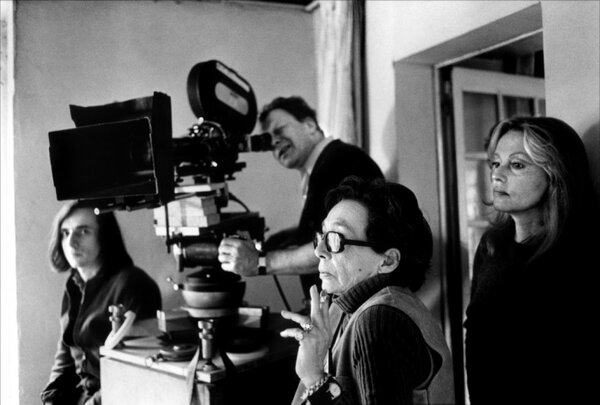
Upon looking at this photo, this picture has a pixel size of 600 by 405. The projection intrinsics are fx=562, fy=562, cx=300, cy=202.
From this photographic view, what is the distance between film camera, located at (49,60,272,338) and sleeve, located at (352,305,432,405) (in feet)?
2.10

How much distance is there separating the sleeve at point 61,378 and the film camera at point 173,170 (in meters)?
0.63

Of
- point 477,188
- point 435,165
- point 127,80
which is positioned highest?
point 127,80

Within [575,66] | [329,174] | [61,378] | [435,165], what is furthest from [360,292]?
[435,165]

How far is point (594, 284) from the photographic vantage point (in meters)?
1.41

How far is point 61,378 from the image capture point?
76.7 inches

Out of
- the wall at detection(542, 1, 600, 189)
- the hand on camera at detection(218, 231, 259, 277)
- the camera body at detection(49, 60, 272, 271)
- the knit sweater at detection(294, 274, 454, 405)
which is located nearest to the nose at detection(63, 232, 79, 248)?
the camera body at detection(49, 60, 272, 271)

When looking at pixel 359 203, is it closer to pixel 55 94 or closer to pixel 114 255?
pixel 114 255

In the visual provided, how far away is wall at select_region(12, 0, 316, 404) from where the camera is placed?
6.68 feet

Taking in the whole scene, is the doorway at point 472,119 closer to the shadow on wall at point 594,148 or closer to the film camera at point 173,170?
the shadow on wall at point 594,148

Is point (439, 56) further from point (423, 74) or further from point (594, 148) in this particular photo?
point (594, 148)

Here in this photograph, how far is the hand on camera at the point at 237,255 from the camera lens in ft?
5.28

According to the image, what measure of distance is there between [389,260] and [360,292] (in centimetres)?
10

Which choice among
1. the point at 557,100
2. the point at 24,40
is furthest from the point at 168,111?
the point at 557,100

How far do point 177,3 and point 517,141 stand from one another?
1.63 metres
